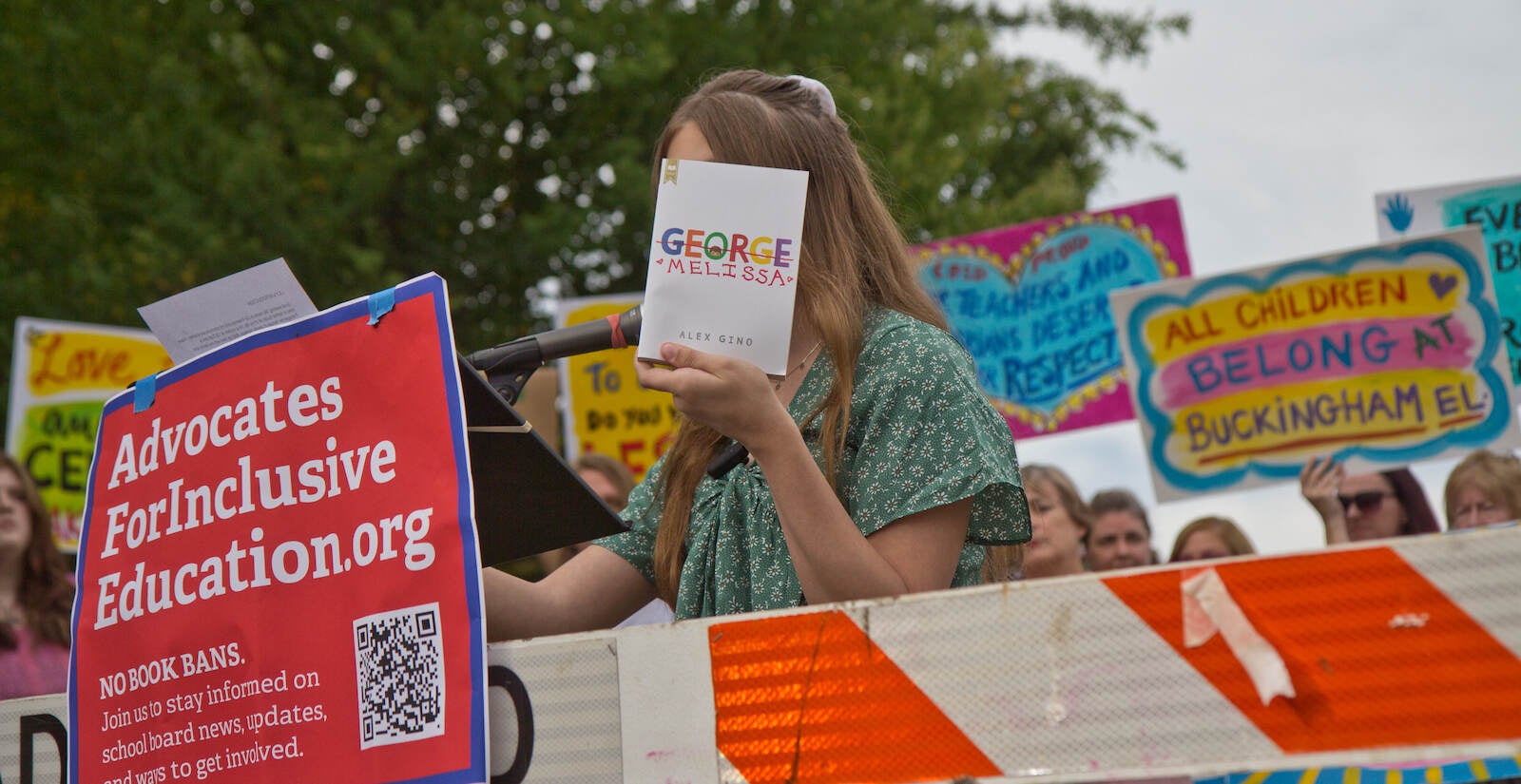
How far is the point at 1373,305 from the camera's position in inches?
234

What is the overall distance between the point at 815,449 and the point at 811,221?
36 centimetres

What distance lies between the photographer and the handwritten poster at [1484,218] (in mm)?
6090

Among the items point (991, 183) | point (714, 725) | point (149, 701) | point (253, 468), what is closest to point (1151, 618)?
point (714, 725)

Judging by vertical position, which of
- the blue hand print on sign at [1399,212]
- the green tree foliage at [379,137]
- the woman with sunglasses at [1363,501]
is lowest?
the woman with sunglasses at [1363,501]

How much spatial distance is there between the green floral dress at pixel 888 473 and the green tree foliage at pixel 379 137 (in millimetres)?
8462

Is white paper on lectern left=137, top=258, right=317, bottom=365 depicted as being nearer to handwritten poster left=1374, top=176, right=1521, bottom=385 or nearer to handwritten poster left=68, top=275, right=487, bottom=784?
handwritten poster left=68, top=275, right=487, bottom=784

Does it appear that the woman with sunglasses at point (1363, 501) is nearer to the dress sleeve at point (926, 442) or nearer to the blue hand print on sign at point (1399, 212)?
the blue hand print on sign at point (1399, 212)

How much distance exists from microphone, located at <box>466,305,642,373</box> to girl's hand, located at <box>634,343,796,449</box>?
1.01 feet

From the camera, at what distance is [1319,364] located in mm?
6062

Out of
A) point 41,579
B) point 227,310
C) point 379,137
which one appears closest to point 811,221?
point 227,310

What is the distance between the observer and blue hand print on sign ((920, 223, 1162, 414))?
24.2ft

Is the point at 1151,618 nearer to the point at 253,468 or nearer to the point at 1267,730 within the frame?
Answer: the point at 1267,730

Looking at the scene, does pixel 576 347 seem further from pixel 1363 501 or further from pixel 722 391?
pixel 1363 501

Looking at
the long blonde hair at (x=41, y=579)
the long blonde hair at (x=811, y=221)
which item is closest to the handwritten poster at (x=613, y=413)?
the long blonde hair at (x=41, y=579)
